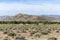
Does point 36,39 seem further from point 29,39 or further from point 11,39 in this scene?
point 11,39

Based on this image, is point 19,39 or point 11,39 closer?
point 19,39

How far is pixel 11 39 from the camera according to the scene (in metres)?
30.3

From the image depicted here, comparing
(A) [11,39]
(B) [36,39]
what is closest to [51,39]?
(B) [36,39]

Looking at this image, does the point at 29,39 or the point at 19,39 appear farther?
the point at 29,39

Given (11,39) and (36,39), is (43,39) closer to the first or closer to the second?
(36,39)

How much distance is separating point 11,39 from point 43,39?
195 inches

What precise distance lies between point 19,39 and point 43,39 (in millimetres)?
5657

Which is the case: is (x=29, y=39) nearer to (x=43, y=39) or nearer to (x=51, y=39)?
(x=43, y=39)

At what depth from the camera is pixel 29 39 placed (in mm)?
31547

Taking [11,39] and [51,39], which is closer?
[51,39]

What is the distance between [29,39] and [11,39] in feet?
9.48

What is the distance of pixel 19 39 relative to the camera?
2727 cm

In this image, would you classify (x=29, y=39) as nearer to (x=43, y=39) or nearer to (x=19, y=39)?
(x=43, y=39)

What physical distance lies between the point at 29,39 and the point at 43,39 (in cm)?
214
